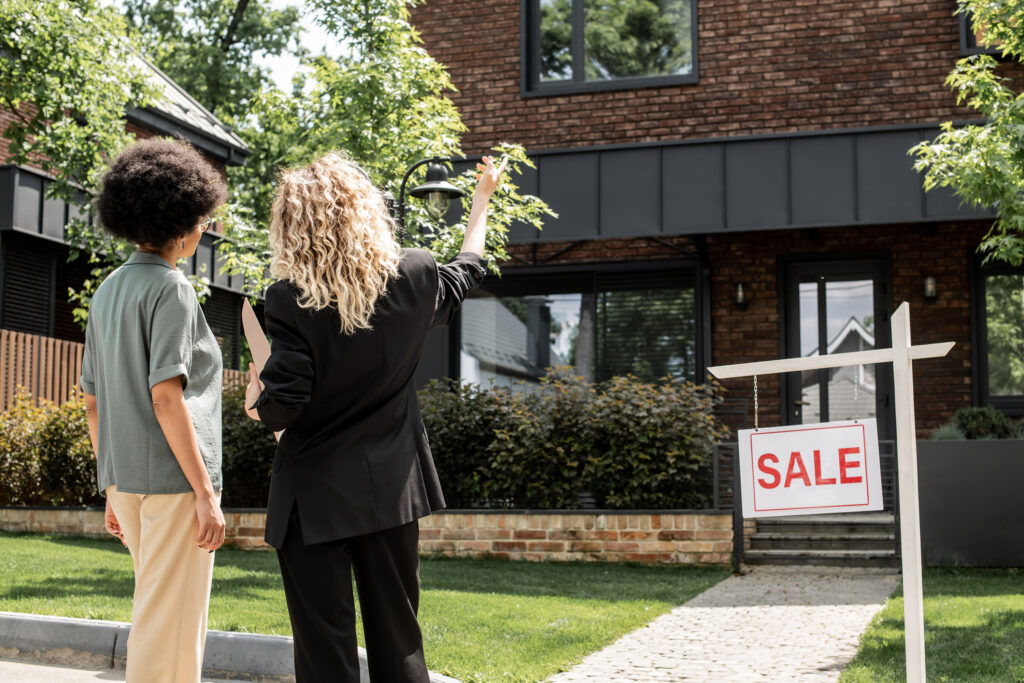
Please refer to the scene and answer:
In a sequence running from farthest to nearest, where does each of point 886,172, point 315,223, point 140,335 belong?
1. point 886,172
2. point 140,335
3. point 315,223

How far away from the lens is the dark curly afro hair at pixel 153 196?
3301 millimetres

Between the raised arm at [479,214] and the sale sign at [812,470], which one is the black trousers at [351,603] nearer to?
the raised arm at [479,214]

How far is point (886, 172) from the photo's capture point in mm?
11281

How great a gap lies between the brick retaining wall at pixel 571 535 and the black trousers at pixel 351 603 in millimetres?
6955

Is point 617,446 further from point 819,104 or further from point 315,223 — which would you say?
point 315,223

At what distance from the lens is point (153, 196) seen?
330cm

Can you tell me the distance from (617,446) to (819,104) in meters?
5.78

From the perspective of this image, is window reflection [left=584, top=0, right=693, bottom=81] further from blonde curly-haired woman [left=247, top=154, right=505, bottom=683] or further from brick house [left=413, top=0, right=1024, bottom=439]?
blonde curly-haired woman [left=247, top=154, right=505, bottom=683]

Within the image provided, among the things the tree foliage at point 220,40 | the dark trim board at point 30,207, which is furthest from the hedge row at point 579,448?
the tree foliage at point 220,40

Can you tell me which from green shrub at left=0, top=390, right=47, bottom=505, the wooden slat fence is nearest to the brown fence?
the wooden slat fence

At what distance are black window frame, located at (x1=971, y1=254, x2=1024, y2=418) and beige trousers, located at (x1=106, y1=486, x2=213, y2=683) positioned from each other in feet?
36.8

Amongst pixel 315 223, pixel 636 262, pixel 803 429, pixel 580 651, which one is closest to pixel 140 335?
pixel 315 223

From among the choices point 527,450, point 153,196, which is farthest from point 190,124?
point 153,196

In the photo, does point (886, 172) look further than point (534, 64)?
No
